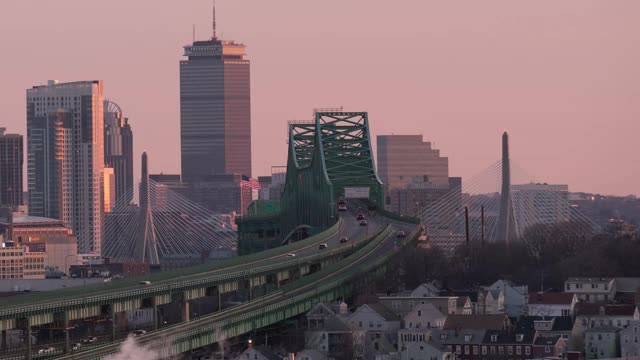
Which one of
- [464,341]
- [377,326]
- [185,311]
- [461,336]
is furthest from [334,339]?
[185,311]

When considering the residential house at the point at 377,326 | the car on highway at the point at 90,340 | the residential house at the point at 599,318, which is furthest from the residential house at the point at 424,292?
the car on highway at the point at 90,340

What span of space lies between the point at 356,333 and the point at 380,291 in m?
27.2

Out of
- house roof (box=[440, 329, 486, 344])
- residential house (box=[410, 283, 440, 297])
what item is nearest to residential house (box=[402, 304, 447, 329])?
house roof (box=[440, 329, 486, 344])

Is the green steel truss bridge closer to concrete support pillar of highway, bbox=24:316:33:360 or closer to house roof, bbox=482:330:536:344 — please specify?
concrete support pillar of highway, bbox=24:316:33:360

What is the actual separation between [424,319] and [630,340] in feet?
44.0

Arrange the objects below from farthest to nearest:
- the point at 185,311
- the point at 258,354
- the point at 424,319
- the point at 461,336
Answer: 1. the point at 185,311
2. the point at 424,319
3. the point at 461,336
4. the point at 258,354

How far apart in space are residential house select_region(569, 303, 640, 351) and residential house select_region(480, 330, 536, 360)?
4133 millimetres

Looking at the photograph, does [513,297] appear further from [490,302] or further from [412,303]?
[412,303]

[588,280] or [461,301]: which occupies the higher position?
[588,280]

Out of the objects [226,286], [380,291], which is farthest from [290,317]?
[380,291]

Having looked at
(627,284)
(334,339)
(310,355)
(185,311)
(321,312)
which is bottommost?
(310,355)

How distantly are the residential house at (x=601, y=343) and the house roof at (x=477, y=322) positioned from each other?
5120mm

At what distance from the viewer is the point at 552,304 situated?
6614 inches

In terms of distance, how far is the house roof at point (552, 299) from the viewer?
167750mm
